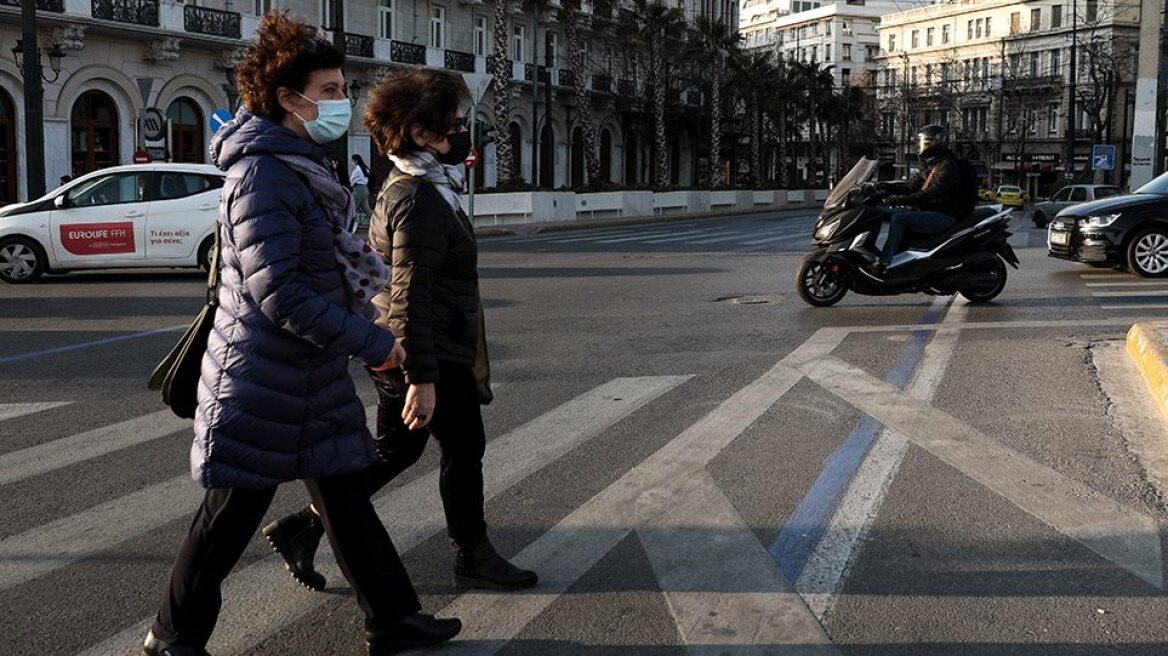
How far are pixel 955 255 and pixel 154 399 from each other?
24.1ft

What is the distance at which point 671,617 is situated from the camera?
378 cm

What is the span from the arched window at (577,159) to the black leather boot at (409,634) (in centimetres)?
5370

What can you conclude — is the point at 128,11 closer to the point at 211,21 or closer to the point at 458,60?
the point at 211,21

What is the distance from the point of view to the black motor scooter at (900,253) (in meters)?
11.2

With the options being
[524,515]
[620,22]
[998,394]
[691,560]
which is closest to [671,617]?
[691,560]

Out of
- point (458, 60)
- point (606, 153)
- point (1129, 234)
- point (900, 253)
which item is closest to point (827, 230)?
point (900, 253)

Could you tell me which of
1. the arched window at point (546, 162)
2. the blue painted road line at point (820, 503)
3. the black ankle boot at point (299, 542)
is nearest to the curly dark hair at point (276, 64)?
the black ankle boot at point (299, 542)

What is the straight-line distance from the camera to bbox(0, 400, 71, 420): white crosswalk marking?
7.07m

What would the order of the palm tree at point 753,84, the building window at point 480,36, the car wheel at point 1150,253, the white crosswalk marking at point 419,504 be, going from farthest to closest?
the palm tree at point 753,84
the building window at point 480,36
the car wheel at point 1150,253
the white crosswalk marking at point 419,504

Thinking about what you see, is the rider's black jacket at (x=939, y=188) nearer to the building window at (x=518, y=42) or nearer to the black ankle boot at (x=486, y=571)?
the black ankle boot at (x=486, y=571)

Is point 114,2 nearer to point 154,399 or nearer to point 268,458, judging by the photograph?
point 154,399

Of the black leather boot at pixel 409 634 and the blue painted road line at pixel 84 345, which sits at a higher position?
the blue painted road line at pixel 84 345

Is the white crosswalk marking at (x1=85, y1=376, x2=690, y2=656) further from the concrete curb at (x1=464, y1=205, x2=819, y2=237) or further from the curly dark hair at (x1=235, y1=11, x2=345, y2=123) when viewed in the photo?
the concrete curb at (x1=464, y1=205, x2=819, y2=237)

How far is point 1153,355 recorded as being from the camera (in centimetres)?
763
